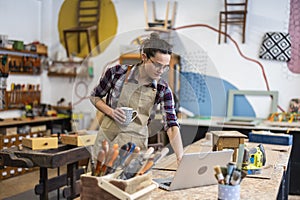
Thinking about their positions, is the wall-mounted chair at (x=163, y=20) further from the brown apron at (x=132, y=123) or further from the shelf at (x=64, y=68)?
the brown apron at (x=132, y=123)

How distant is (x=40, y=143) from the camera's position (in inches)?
139

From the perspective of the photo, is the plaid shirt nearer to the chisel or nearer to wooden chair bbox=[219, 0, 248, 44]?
the chisel

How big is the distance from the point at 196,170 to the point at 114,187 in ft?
1.88

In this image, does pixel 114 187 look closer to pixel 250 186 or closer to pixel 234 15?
pixel 250 186

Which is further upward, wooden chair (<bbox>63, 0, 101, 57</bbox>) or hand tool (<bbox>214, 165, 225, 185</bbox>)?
wooden chair (<bbox>63, 0, 101, 57</bbox>)

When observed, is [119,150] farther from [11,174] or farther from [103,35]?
[103,35]

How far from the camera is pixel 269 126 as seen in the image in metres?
4.92

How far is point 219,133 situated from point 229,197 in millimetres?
970

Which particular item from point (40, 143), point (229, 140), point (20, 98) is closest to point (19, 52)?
point (20, 98)

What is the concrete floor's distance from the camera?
469cm

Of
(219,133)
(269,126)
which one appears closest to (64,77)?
(269,126)

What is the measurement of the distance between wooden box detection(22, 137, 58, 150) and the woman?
1681mm

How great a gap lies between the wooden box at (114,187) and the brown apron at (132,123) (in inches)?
9.7

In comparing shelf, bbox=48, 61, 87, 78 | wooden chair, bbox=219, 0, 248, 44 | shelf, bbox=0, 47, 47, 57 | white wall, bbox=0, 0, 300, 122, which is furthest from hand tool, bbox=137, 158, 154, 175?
shelf, bbox=48, 61, 87, 78
